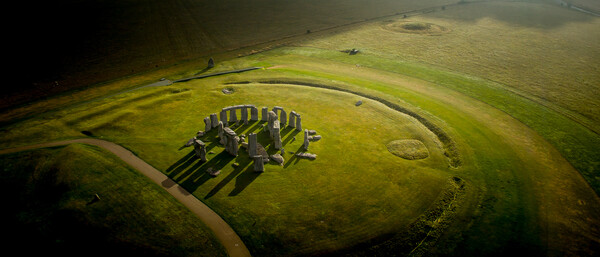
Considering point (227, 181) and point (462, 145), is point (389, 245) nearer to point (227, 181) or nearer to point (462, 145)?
point (227, 181)

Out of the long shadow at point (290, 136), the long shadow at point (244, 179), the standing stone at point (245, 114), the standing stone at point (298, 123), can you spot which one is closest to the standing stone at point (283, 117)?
the long shadow at point (290, 136)

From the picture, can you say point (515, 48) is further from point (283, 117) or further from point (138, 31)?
point (138, 31)

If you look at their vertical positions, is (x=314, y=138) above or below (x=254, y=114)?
below

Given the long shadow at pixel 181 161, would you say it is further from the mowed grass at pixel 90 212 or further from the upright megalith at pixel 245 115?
the upright megalith at pixel 245 115

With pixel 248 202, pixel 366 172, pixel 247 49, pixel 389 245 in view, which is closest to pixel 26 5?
pixel 247 49

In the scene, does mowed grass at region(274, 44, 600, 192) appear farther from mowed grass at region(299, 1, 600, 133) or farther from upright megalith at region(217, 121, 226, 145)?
upright megalith at region(217, 121, 226, 145)

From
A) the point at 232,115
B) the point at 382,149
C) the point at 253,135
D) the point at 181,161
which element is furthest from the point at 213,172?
the point at 382,149

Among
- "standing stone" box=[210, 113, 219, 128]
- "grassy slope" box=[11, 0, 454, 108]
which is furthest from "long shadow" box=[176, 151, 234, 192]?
"grassy slope" box=[11, 0, 454, 108]
